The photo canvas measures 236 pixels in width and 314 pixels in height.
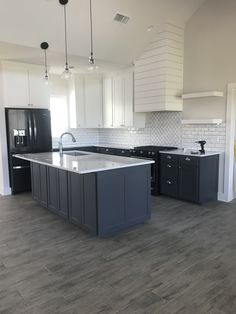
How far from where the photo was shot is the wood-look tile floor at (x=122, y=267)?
7.49 feet

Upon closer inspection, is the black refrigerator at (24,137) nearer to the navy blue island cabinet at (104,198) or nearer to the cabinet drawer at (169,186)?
the navy blue island cabinet at (104,198)

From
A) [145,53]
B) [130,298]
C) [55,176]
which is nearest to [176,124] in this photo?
[145,53]

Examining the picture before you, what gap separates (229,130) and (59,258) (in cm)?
373

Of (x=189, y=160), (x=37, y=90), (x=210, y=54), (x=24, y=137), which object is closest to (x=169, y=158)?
(x=189, y=160)

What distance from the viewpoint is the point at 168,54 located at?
17.6 feet

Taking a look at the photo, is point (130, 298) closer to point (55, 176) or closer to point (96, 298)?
point (96, 298)

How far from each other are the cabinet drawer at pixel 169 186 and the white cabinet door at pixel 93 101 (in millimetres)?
2730

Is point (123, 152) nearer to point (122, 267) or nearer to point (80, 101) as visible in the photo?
point (80, 101)

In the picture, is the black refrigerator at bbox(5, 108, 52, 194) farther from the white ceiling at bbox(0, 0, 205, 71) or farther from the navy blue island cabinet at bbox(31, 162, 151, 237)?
the navy blue island cabinet at bbox(31, 162, 151, 237)

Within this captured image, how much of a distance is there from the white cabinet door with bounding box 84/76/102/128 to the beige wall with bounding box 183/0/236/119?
2513 millimetres

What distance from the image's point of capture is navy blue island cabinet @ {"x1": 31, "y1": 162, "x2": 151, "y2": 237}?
11.4ft

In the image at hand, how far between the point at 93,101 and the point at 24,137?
7.31ft

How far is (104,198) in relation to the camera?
137 inches

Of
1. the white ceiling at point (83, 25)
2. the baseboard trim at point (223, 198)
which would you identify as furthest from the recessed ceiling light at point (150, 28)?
the baseboard trim at point (223, 198)
